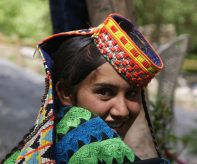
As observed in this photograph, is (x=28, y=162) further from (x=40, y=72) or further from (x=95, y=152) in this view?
(x=40, y=72)

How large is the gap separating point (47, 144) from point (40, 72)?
53.3 ft

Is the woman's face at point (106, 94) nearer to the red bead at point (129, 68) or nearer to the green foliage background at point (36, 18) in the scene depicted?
the red bead at point (129, 68)

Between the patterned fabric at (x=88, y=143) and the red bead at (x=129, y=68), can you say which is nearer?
the patterned fabric at (x=88, y=143)

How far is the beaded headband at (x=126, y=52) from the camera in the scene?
1.95 m

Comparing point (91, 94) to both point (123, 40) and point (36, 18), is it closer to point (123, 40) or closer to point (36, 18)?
point (123, 40)

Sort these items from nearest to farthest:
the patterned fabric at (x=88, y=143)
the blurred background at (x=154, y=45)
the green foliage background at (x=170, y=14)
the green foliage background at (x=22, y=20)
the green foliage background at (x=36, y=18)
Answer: the patterned fabric at (x=88, y=143)
the blurred background at (x=154, y=45)
the green foliage background at (x=170, y=14)
the green foliage background at (x=36, y=18)
the green foliage background at (x=22, y=20)

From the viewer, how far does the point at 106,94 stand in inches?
76.9

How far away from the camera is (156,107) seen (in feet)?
16.3

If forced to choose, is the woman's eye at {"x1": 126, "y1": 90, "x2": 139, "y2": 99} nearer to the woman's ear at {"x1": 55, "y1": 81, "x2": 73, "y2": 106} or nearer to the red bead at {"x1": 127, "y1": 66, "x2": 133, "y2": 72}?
the red bead at {"x1": 127, "y1": 66, "x2": 133, "y2": 72}

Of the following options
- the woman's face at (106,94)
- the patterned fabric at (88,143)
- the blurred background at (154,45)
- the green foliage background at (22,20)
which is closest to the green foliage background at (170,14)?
the blurred background at (154,45)

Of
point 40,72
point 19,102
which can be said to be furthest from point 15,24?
point 19,102

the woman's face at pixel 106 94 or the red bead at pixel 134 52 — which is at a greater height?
the red bead at pixel 134 52

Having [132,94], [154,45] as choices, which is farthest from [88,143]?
[154,45]

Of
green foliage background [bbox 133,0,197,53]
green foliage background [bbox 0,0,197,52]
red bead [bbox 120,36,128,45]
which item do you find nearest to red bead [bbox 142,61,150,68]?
red bead [bbox 120,36,128,45]
